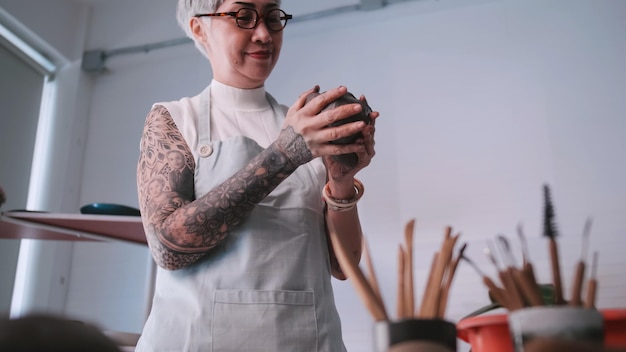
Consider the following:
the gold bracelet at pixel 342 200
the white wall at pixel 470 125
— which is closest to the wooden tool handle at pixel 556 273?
the gold bracelet at pixel 342 200

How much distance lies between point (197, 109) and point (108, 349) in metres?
1.07

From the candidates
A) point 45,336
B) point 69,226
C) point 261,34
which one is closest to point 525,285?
point 45,336

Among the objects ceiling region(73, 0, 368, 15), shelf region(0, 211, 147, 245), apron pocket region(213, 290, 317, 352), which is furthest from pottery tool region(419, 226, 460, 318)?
ceiling region(73, 0, 368, 15)

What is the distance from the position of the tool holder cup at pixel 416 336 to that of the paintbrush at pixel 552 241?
15cm

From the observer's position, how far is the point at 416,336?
1.82 ft

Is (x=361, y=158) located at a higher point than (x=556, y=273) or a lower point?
higher

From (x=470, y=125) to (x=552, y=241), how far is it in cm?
252

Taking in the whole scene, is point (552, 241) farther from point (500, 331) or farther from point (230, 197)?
point (230, 197)

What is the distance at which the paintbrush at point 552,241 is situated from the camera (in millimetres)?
630

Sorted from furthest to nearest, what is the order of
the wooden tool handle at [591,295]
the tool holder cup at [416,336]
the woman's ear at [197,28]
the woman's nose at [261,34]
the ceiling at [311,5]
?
the ceiling at [311,5]
the woman's ear at [197,28]
the woman's nose at [261,34]
the wooden tool handle at [591,295]
the tool holder cup at [416,336]

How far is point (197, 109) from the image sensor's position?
55.8 inches

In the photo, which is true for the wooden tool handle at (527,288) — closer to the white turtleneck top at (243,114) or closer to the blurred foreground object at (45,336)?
the blurred foreground object at (45,336)

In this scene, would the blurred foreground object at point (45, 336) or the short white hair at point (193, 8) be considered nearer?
the blurred foreground object at point (45, 336)

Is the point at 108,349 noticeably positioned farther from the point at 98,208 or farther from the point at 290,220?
the point at 98,208
